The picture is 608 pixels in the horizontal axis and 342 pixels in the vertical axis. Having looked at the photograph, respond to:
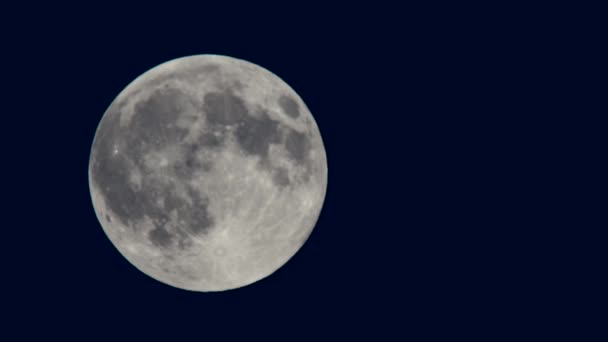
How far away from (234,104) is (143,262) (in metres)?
2.53

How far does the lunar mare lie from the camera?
5.48m

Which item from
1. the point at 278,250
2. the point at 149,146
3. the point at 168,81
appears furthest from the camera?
the point at 278,250

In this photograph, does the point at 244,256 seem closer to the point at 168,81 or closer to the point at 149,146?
the point at 149,146

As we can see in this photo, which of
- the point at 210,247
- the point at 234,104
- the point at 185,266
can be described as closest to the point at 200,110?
the point at 234,104

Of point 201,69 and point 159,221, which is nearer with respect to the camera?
point 159,221

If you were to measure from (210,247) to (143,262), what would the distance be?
3.81ft

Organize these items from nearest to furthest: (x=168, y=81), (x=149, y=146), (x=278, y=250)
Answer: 1. (x=149, y=146)
2. (x=168, y=81)
3. (x=278, y=250)

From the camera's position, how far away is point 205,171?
17.8 ft

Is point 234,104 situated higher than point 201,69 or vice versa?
point 201,69

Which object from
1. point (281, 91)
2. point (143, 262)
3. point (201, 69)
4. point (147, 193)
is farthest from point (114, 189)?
point (281, 91)

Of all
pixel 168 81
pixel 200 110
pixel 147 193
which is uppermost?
pixel 168 81

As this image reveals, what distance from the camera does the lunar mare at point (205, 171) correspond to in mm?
5484

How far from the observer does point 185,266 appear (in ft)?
20.0

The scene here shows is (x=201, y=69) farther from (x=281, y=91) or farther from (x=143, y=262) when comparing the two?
(x=143, y=262)
